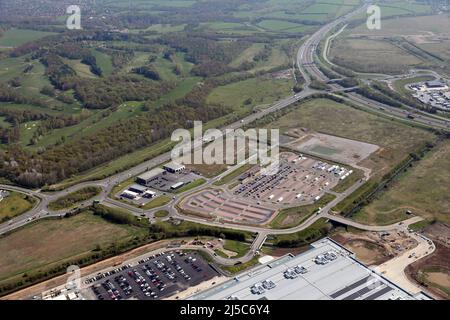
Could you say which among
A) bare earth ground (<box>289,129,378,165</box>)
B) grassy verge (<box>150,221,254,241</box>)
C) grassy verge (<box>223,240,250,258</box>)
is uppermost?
bare earth ground (<box>289,129,378,165</box>)

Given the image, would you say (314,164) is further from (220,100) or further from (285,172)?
(220,100)

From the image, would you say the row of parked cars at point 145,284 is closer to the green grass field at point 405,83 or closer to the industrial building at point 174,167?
the industrial building at point 174,167

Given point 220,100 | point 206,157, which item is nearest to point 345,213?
point 206,157

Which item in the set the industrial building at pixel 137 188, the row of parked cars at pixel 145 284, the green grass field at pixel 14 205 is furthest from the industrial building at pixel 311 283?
the green grass field at pixel 14 205

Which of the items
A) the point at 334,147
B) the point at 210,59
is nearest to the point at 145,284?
the point at 334,147

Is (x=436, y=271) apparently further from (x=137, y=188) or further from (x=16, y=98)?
(x=16, y=98)

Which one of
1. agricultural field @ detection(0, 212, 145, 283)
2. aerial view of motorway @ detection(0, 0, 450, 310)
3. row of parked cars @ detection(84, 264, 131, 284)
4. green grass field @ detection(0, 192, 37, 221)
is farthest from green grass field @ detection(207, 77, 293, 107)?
row of parked cars @ detection(84, 264, 131, 284)

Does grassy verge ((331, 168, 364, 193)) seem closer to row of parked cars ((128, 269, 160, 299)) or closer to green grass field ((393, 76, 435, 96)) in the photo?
row of parked cars ((128, 269, 160, 299))
